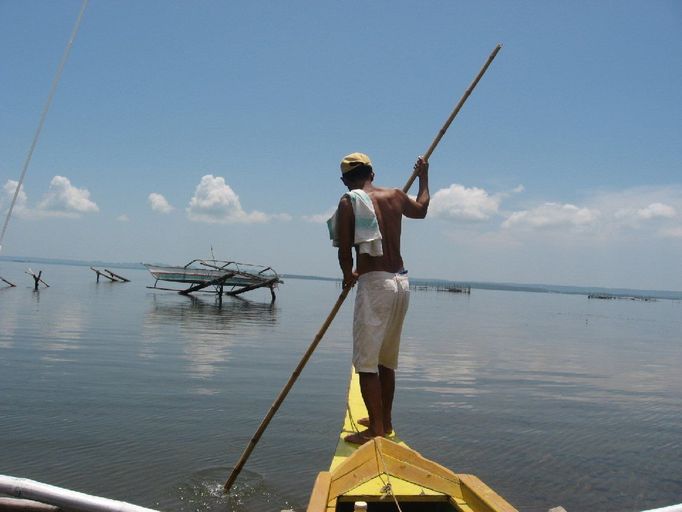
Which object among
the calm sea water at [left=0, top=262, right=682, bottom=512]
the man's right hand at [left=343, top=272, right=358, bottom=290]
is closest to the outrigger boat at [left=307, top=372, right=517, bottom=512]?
the man's right hand at [left=343, top=272, right=358, bottom=290]

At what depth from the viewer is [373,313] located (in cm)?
408

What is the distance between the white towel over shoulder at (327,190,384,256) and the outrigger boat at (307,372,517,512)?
1.36 meters

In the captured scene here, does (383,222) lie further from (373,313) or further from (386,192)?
(373,313)

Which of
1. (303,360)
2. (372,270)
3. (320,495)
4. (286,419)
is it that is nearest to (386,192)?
(372,270)

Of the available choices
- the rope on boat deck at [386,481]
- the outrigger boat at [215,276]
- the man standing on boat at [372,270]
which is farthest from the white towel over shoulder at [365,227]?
the outrigger boat at [215,276]

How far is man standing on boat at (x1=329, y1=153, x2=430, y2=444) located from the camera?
405 centimetres

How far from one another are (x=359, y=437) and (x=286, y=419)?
3.59m

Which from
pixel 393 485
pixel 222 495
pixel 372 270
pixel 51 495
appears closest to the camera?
pixel 51 495

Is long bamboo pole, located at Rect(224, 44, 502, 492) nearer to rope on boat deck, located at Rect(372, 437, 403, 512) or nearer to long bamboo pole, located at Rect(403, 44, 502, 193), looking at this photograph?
long bamboo pole, located at Rect(403, 44, 502, 193)

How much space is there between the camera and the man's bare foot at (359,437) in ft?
13.7

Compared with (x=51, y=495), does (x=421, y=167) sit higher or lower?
higher

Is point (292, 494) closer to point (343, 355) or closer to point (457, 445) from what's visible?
point (457, 445)

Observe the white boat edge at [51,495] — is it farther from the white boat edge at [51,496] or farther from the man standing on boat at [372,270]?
the man standing on boat at [372,270]

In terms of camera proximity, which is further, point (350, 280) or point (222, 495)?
point (222, 495)
